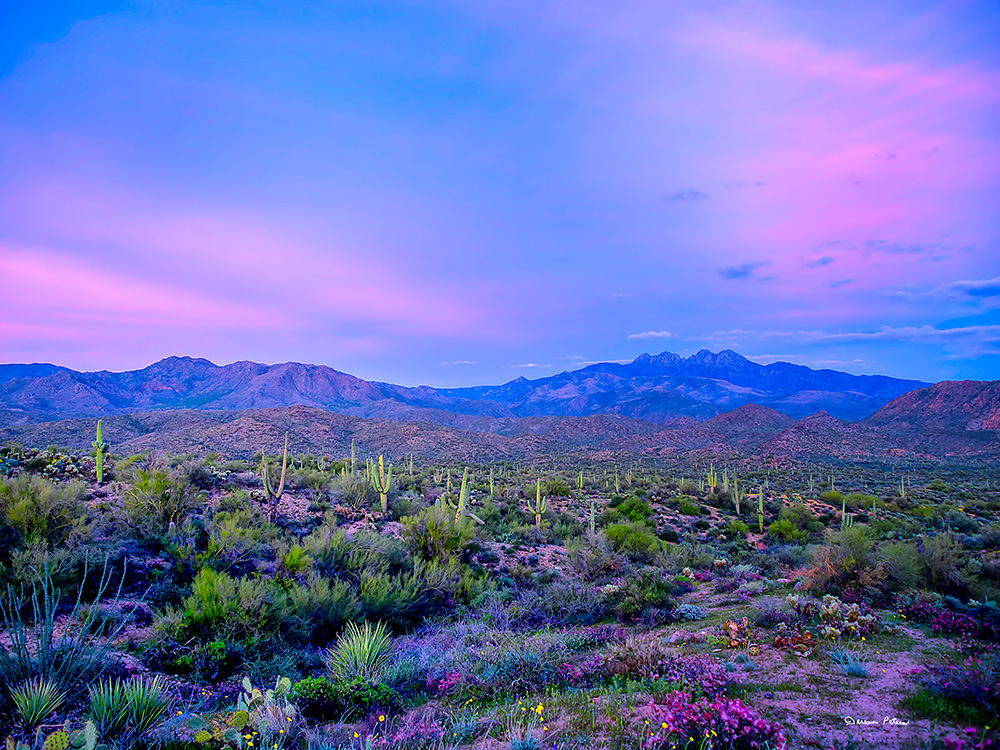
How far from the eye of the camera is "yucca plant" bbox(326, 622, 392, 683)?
517cm

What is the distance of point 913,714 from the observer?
13.9ft

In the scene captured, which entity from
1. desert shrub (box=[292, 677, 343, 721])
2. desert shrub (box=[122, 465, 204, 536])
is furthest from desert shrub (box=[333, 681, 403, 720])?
desert shrub (box=[122, 465, 204, 536])

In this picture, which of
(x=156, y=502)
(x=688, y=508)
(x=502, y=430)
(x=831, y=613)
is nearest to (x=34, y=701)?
(x=156, y=502)

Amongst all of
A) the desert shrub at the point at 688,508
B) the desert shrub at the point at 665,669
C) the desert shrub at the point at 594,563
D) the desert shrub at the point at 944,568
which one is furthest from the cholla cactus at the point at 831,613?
the desert shrub at the point at 688,508

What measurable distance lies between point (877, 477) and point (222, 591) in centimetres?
4575

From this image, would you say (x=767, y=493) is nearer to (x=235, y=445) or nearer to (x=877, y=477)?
(x=877, y=477)

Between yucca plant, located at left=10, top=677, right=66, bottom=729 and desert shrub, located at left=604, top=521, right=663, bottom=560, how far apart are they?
1225 cm

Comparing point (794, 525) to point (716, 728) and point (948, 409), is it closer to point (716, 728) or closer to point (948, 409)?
point (716, 728)

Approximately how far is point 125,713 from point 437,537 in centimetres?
704

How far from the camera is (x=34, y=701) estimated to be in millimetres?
3594

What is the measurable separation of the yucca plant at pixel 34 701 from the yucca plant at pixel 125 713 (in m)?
0.25

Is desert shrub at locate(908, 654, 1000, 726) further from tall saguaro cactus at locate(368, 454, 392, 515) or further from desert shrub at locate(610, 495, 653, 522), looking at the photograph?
desert shrub at locate(610, 495, 653, 522)

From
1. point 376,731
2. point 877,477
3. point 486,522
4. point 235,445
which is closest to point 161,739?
point 376,731

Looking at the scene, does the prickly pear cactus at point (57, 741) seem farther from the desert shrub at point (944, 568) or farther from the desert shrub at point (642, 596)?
the desert shrub at point (944, 568)
